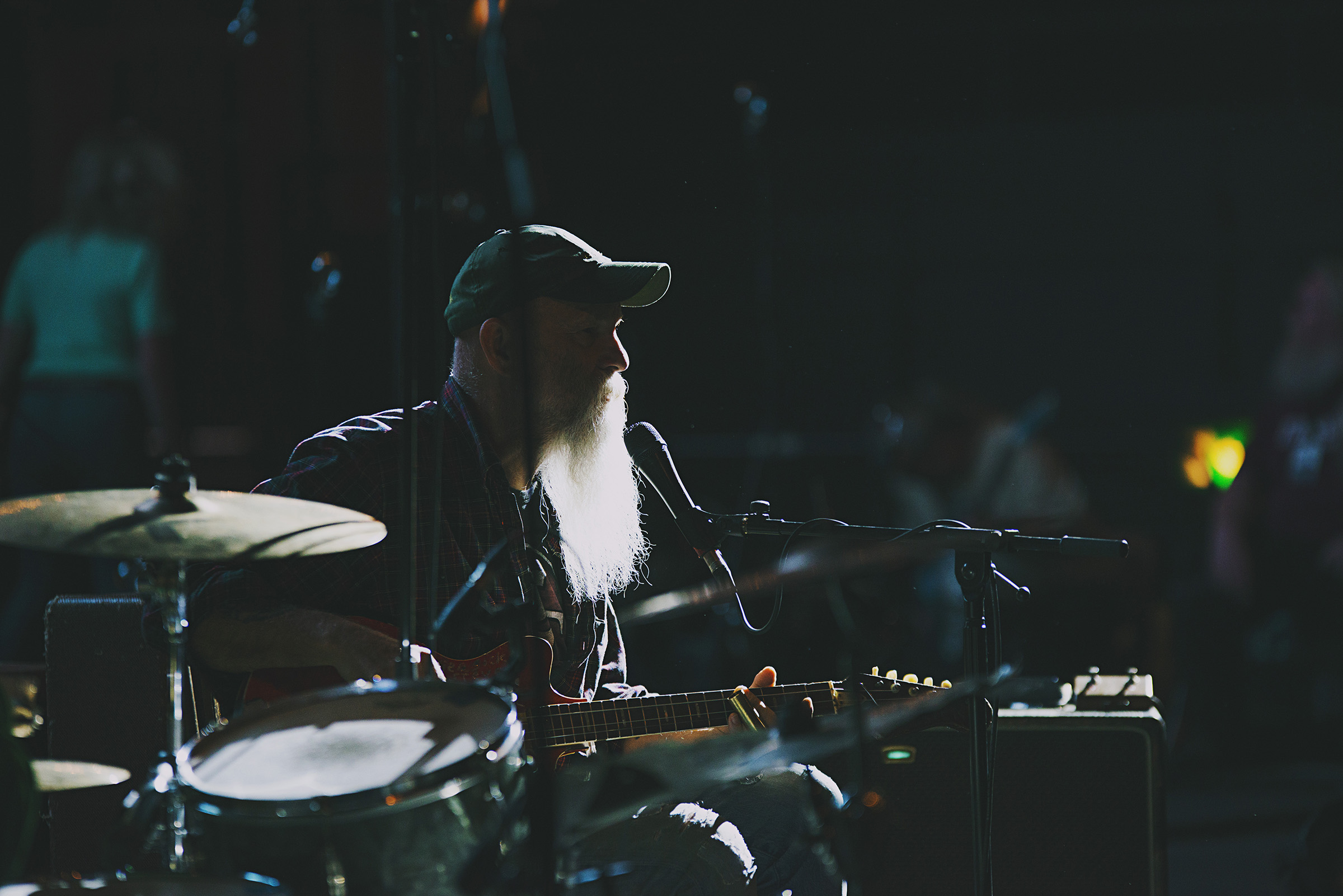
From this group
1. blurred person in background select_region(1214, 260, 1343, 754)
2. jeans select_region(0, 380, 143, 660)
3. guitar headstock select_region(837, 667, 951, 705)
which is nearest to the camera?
guitar headstock select_region(837, 667, 951, 705)

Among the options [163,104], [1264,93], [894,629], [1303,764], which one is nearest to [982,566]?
[894,629]

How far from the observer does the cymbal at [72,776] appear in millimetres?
1441

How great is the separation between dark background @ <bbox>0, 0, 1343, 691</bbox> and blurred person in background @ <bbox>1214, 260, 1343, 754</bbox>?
0.98 ft

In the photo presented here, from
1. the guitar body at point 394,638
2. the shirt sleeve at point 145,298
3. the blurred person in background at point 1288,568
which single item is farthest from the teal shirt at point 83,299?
the blurred person in background at point 1288,568

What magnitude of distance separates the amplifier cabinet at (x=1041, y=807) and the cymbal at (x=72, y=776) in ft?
4.65

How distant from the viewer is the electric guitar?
1932mm

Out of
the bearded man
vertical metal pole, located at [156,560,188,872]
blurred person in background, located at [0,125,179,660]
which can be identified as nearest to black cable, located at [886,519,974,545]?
the bearded man

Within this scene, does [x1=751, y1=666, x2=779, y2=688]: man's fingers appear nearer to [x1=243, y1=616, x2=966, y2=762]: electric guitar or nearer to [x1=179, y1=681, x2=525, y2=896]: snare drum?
[x1=243, y1=616, x2=966, y2=762]: electric guitar

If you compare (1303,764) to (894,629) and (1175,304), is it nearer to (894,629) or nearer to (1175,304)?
(1175,304)

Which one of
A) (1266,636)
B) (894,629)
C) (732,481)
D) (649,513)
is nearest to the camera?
(894,629)

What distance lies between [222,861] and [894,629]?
1007 millimetres

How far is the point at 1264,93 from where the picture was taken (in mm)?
5941

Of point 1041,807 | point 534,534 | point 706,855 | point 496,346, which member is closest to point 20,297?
point 496,346

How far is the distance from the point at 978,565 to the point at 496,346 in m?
0.90
